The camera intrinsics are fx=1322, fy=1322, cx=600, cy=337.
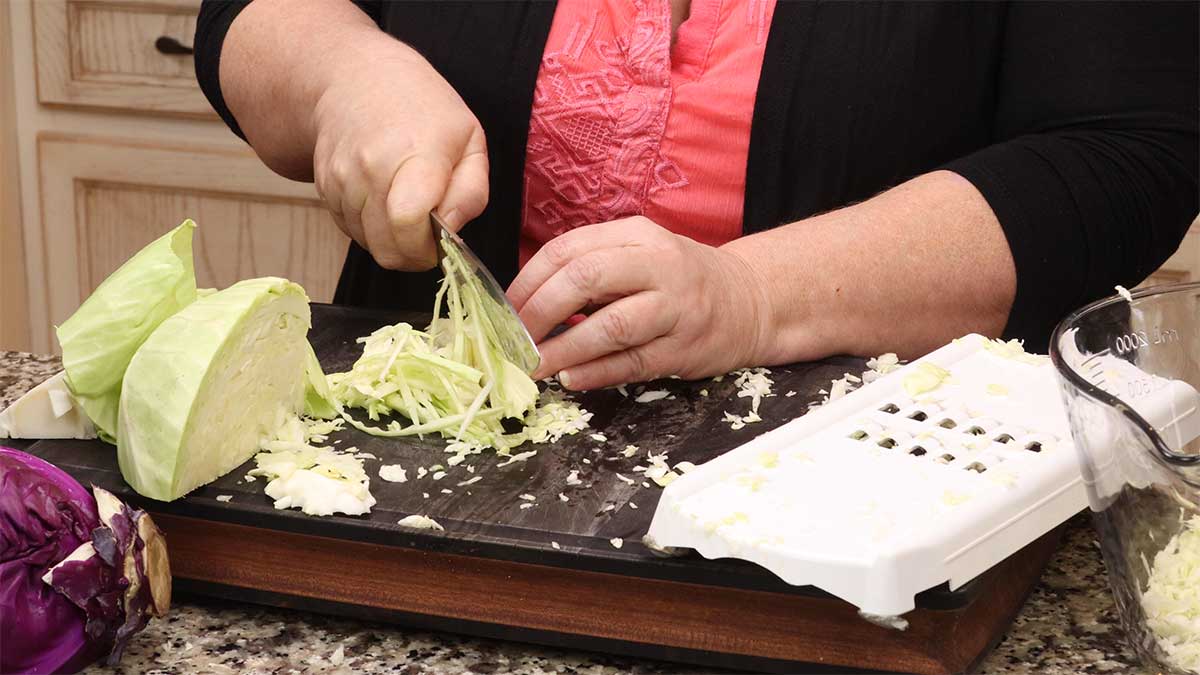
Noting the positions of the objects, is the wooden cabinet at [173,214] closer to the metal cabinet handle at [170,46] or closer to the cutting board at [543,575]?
the metal cabinet handle at [170,46]

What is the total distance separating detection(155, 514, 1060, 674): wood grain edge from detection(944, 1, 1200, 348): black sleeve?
40 centimetres

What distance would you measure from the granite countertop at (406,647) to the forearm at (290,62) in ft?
1.92

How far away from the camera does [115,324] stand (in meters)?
0.91

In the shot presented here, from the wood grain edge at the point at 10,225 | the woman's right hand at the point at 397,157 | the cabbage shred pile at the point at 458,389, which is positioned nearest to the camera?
the cabbage shred pile at the point at 458,389

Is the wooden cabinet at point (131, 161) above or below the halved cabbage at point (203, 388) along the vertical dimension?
below

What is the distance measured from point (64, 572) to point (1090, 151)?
94 centimetres

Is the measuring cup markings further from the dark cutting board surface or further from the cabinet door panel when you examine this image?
the cabinet door panel

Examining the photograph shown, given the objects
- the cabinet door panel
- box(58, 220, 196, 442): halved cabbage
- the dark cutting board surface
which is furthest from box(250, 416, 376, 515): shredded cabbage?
the cabinet door panel

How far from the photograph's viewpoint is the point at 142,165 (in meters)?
2.75

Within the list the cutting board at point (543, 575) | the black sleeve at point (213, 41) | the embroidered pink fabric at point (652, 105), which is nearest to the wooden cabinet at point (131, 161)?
the black sleeve at point (213, 41)

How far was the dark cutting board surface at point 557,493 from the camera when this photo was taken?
79cm

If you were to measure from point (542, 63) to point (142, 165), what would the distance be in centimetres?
172

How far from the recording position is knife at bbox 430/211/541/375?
3.34 feet

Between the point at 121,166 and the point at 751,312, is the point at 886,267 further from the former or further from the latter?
the point at 121,166
